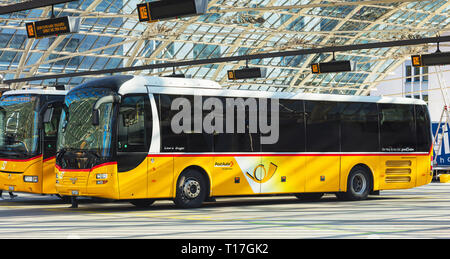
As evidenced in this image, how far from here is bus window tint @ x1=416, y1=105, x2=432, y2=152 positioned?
2195 centimetres

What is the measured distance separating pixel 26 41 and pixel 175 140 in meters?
29.1

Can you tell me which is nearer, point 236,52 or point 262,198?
point 262,198

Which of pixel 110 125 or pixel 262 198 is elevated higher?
pixel 110 125

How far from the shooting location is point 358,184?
2091 centimetres

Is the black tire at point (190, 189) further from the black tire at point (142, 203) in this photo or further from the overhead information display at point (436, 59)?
the overhead information display at point (436, 59)

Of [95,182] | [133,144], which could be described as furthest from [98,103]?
[95,182]

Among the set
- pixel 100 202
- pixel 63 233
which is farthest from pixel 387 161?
pixel 63 233

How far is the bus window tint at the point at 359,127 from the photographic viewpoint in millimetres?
20438

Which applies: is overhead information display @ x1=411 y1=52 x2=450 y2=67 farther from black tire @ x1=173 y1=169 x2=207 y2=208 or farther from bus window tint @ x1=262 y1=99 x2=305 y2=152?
black tire @ x1=173 y1=169 x2=207 y2=208

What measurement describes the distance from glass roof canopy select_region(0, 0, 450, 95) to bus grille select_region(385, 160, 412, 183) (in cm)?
1752

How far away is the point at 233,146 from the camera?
60.2ft

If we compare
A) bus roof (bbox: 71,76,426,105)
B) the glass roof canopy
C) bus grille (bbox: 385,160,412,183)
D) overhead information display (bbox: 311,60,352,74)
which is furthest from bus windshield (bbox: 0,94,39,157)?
the glass roof canopy


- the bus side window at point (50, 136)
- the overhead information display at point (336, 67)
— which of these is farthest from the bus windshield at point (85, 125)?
the overhead information display at point (336, 67)

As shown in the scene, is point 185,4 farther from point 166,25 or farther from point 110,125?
point 166,25
